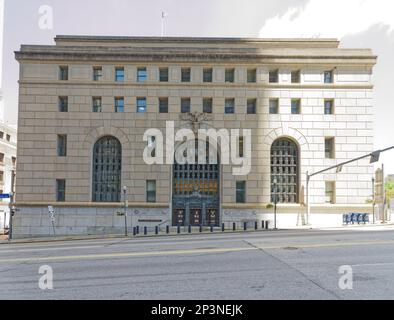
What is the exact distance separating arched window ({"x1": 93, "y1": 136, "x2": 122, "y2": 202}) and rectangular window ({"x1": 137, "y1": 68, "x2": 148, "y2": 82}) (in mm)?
6833

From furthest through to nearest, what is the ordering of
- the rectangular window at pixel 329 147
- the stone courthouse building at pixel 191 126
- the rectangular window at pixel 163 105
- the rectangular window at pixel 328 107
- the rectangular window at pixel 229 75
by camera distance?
the rectangular window at pixel 229 75
the rectangular window at pixel 328 107
the rectangular window at pixel 163 105
the rectangular window at pixel 329 147
the stone courthouse building at pixel 191 126

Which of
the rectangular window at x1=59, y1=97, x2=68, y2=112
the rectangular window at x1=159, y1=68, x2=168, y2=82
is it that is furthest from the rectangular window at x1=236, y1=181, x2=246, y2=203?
the rectangular window at x1=59, y1=97, x2=68, y2=112

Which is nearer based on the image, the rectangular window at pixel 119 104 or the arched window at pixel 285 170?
the arched window at pixel 285 170

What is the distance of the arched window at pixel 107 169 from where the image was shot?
33406 mm

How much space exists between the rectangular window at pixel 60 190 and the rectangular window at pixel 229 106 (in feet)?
59.8

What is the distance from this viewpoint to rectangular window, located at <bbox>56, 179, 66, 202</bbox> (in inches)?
1302

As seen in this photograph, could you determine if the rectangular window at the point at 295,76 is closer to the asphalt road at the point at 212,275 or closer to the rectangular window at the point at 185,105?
the rectangular window at the point at 185,105

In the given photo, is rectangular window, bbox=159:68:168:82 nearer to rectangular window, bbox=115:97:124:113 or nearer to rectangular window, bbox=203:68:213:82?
rectangular window, bbox=203:68:213:82

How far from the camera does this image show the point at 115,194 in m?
33.4

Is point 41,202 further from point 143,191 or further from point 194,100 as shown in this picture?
point 194,100

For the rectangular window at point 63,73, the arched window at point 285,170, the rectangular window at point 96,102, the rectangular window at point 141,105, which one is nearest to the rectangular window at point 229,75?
the arched window at point 285,170
